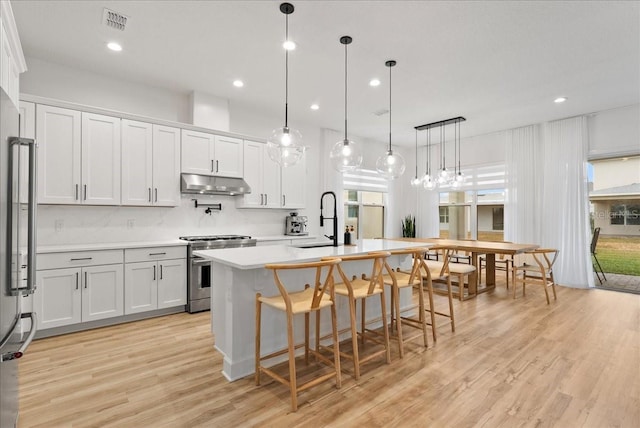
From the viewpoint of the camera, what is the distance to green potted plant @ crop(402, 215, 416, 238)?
7.85 m

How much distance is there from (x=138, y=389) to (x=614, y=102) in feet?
23.2

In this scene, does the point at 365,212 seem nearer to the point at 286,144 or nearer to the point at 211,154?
the point at 211,154

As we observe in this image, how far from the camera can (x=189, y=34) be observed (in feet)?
10.3

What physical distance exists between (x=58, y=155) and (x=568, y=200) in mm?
7513

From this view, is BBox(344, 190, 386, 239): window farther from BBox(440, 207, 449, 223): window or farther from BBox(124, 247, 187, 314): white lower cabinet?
BBox(124, 247, 187, 314): white lower cabinet

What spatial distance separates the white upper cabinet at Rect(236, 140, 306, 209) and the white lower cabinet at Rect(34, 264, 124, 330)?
6.77 feet

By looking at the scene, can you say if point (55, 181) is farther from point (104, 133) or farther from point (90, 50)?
point (90, 50)

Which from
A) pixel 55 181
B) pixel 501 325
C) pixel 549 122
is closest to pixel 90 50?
pixel 55 181

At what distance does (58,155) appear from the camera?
11.5ft

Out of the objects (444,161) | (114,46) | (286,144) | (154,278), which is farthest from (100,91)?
(444,161)

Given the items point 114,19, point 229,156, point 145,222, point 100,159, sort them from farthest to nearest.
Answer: point 229,156 → point 145,222 → point 100,159 → point 114,19

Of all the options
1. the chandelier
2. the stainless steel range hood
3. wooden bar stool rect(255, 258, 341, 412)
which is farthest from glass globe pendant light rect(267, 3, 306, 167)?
the chandelier

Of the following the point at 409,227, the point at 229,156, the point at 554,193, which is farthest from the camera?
the point at 409,227

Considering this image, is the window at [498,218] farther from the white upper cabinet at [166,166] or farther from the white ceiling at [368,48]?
the white upper cabinet at [166,166]
